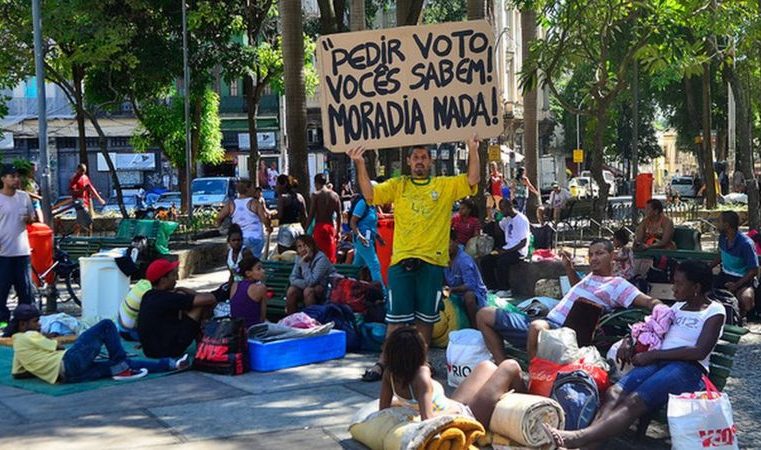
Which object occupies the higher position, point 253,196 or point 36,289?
point 253,196

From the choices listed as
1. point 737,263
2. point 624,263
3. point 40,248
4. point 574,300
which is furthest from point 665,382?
point 40,248

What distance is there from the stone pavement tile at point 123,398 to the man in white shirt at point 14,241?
3573 mm

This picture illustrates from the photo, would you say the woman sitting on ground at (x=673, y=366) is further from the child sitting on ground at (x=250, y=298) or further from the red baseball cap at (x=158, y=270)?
the red baseball cap at (x=158, y=270)

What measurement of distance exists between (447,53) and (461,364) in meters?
2.40

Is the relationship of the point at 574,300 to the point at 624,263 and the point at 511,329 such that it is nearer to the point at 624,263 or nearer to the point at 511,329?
the point at 511,329

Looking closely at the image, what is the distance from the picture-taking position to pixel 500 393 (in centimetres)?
645

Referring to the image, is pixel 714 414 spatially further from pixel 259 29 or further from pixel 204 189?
pixel 204 189

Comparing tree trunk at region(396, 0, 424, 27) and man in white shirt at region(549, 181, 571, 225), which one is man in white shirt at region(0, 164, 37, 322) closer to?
tree trunk at region(396, 0, 424, 27)

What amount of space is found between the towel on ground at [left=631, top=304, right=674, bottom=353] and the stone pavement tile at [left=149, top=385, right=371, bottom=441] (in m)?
2.01

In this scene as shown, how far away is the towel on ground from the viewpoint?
6566mm

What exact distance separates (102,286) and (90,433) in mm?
4982

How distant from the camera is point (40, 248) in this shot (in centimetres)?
1341

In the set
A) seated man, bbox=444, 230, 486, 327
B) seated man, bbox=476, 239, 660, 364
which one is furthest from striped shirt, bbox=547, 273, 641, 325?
seated man, bbox=444, 230, 486, 327

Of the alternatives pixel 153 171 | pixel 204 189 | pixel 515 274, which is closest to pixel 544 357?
pixel 515 274
